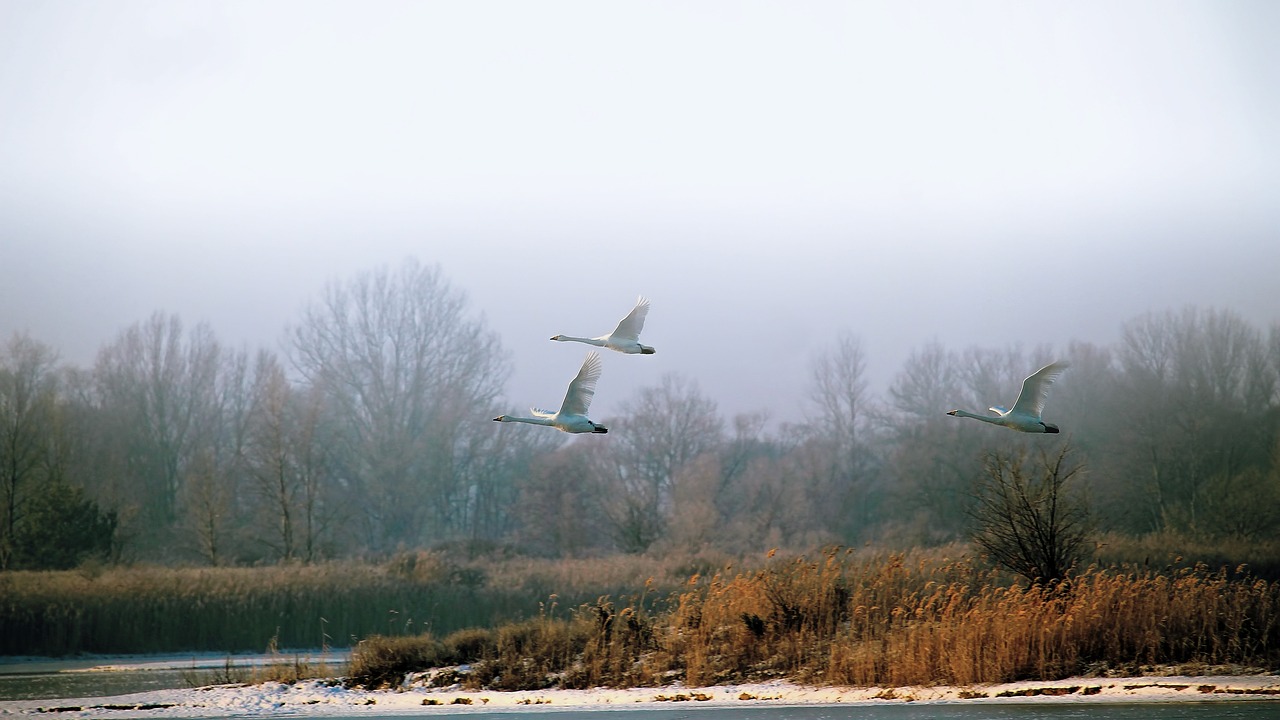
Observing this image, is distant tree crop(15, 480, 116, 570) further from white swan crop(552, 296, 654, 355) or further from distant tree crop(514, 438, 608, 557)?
white swan crop(552, 296, 654, 355)

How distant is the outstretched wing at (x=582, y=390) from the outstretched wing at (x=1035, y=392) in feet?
20.7

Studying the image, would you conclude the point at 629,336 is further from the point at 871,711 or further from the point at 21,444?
the point at 21,444

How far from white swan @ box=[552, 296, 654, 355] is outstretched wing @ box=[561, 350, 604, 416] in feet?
2.12

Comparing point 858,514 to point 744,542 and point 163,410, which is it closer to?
point 744,542

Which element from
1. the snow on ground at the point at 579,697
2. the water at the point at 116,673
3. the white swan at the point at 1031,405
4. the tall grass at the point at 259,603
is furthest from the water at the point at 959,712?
the tall grass at the point at 259,603

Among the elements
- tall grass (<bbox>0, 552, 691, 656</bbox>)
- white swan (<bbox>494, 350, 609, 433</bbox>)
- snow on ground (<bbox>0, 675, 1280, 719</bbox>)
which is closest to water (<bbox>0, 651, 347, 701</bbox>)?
tall grass (<bbox>0, 552, 691, 656</bbox>)

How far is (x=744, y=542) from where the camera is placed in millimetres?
55344

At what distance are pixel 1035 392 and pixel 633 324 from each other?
617 cm

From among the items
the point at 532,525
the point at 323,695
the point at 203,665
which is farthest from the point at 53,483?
the point at 323,695

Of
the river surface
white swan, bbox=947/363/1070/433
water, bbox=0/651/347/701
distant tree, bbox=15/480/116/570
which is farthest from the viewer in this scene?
distant tree, bbox=15/480/116/570

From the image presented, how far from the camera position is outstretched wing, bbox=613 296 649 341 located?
19.0 m

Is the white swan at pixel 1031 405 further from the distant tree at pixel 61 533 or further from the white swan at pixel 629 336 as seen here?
the distant tree at pixel 61 533

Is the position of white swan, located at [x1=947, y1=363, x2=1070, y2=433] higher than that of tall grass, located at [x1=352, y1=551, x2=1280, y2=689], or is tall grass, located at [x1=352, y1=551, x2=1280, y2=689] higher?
white swan, located at [x1=947, y1=363, x2=1070, y2=433]

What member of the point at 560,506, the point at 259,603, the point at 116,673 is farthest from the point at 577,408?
the point at 560,506
